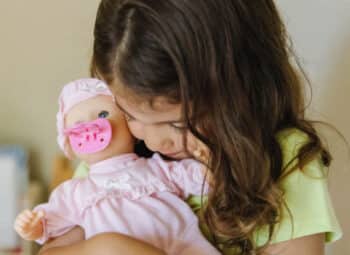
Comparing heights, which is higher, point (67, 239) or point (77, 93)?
point (77, 93)

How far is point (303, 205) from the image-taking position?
0.83 meters

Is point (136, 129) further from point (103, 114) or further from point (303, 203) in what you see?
point (303, 203)

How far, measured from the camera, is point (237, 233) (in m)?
0.84

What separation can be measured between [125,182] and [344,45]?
0.49 metres

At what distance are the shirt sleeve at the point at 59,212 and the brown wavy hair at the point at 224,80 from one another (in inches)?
8.5

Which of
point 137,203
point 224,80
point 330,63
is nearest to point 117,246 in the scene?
point 137,203

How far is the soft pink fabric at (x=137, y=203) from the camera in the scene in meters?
0.85

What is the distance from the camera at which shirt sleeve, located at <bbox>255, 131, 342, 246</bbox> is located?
0.82m

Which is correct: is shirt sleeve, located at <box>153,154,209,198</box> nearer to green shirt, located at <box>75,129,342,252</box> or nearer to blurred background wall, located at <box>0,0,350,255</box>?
green shirt, located at <box>75,129,342,252</box>

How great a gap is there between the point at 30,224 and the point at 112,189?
0.14 meters

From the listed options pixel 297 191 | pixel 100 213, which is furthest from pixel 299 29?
pixel 100 213

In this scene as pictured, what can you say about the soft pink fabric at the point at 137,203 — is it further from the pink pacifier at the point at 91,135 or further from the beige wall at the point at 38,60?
the beige wall at the point at 38,60

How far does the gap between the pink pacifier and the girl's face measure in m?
0.05

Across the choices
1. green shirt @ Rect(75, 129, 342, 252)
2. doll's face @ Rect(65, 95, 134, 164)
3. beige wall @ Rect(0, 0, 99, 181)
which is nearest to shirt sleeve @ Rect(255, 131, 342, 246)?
green shirt @ Rect(75, 129, 342, 252)
